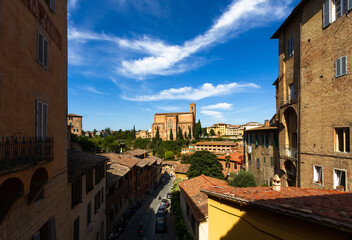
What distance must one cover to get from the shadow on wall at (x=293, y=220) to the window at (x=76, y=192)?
783cm

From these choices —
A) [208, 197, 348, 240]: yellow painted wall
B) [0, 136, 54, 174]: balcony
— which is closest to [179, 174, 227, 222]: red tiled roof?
[208, 197, 348, 240]: yellow painted wall

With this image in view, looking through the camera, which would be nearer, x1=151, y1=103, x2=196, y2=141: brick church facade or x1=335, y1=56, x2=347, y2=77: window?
x1=335, y1=56, x2=347, y2=77: window

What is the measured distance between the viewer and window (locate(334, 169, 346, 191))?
1015 cm

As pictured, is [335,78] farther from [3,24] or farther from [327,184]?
[3,24]

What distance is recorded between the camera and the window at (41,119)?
5561mm

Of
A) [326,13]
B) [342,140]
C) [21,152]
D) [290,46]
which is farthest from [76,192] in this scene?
[290,46]

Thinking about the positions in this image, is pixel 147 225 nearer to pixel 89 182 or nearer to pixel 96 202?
pixel 96 202

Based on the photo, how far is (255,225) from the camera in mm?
5250

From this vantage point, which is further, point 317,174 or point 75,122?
point 75,122

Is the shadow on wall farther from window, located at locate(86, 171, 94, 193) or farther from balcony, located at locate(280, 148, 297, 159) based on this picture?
balcony, located at locate(280, 148, 297, 159)

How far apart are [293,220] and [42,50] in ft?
27.6

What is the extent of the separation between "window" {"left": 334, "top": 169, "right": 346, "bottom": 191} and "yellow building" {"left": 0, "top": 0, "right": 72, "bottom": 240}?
13692 millimetres

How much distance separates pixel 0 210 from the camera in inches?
167

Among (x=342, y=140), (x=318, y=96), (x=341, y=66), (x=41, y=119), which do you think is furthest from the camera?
(x=318, y=96)
